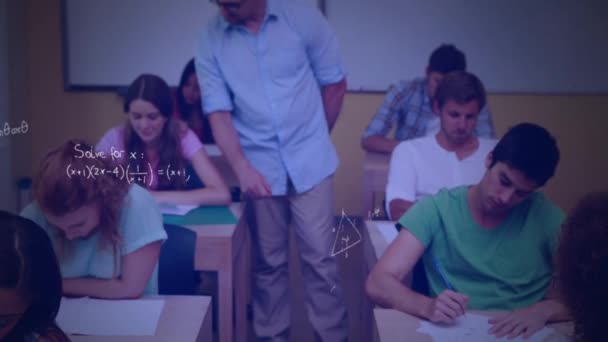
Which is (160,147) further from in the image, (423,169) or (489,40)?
(489,40)

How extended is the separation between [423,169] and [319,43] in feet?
1.53

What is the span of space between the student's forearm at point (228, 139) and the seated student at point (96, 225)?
43 cm

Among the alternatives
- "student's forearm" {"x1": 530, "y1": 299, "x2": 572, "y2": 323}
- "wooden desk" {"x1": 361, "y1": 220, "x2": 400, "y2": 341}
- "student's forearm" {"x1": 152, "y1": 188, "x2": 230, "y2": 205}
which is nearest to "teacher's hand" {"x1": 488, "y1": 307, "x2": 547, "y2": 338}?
"student's forearm" {"x1": 530, "y1": 299, "x2": 572, "y2": 323}

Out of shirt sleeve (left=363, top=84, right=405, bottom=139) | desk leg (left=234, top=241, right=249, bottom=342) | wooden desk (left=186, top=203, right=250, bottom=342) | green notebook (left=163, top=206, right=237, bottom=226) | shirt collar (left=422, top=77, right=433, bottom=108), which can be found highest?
shirt collar (left=422, top=77, right=433, bottom=108)

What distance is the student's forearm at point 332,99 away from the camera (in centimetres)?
178

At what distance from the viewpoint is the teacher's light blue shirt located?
63.8 inches

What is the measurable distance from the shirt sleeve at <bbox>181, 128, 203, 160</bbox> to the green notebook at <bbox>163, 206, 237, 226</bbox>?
0.54 ft

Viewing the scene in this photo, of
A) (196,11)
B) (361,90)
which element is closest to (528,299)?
(196,11)

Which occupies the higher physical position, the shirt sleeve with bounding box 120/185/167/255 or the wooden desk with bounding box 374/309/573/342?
the shirt sleeve with bounding box 120/185/167/255

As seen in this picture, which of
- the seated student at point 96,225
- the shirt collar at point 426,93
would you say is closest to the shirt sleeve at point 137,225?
the seated student at point 96,225

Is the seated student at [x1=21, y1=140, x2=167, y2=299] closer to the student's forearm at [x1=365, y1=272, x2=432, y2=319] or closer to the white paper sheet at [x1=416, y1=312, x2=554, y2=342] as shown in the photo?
the student's forearm at [x1=365, y1=272, x2=432, y2=319]

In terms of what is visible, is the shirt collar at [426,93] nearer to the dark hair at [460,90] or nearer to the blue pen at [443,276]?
the dark hair at [460,90]

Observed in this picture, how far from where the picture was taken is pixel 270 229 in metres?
1.78

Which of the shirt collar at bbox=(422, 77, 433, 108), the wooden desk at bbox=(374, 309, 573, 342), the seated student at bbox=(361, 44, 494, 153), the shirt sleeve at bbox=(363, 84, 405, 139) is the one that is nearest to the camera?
the wooden desk at bbox=(374, 309, 573, 342)
